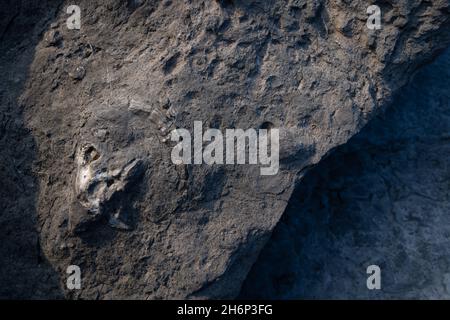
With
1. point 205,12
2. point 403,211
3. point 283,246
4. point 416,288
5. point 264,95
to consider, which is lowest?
point 416,288

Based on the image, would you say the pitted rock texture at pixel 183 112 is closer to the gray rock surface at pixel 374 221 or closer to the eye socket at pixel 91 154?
the eye socket at pixel 91 154

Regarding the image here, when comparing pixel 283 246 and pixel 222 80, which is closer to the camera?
pixel 222 80

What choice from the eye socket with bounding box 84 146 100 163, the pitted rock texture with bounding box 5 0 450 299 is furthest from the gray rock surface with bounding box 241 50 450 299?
the eye socket with bounding box 84 146 100 163

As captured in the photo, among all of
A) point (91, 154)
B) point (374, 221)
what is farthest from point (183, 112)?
point (374, 221)

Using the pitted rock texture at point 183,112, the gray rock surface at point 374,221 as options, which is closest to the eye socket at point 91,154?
the pitted rock texture at point 183,112

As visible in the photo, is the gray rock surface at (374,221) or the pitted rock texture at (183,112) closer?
the pitted rock texture at (183,112)

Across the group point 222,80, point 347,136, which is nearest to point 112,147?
point 222,80

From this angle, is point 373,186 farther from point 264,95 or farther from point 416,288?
point 264,95
